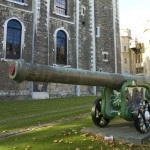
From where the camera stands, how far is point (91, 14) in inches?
1150

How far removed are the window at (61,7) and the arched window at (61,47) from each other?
2.17 metres

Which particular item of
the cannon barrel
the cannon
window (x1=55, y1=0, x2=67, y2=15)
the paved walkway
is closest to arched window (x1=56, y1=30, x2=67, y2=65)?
window (x1=55, y1=0, x2=67, y2=15)

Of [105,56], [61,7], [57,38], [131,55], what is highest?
[61,7]

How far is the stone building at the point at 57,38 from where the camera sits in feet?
73.0

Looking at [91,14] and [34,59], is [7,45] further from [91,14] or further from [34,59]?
[91,14]

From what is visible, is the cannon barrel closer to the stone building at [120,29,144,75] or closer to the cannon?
the cannon

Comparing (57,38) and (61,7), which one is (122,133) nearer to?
(57,38)

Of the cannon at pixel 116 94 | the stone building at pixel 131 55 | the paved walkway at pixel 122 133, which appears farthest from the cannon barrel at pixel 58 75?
the stone building at pixel 131 55

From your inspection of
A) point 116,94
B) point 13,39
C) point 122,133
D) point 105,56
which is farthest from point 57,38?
point 122,133

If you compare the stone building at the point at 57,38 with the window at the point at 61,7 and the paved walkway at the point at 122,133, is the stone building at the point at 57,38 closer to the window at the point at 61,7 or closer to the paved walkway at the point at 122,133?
the window at the point at 61,7

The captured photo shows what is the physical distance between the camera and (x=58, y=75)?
5777 mm

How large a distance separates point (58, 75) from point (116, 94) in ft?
8.69

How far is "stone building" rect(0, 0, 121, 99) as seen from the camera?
22266 millimetres

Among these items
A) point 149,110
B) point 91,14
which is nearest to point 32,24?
point 91,14
